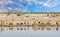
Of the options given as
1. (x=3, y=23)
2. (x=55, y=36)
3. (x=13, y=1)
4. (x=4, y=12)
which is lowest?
(x=55, y=36)

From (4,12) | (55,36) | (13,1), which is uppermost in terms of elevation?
(13,1)

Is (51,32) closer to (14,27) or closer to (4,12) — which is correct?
(14,27)

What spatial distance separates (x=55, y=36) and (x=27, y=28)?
27cm

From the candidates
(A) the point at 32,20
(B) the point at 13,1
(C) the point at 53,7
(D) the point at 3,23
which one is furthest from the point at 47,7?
(D) the point at 3,23

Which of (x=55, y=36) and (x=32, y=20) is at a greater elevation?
(x=32, y=20)

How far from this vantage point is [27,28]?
1.19 m

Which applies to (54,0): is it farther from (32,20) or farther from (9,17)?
(9,17)

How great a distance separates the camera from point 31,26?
1182 millimetres

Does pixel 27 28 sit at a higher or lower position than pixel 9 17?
lower

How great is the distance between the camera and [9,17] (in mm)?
1196

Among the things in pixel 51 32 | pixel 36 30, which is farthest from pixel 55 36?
pixel 36 30

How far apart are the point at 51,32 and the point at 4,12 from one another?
475mm

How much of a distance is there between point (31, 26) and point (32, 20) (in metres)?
0.06

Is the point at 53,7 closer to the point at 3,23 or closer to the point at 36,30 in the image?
the point at 36,30
